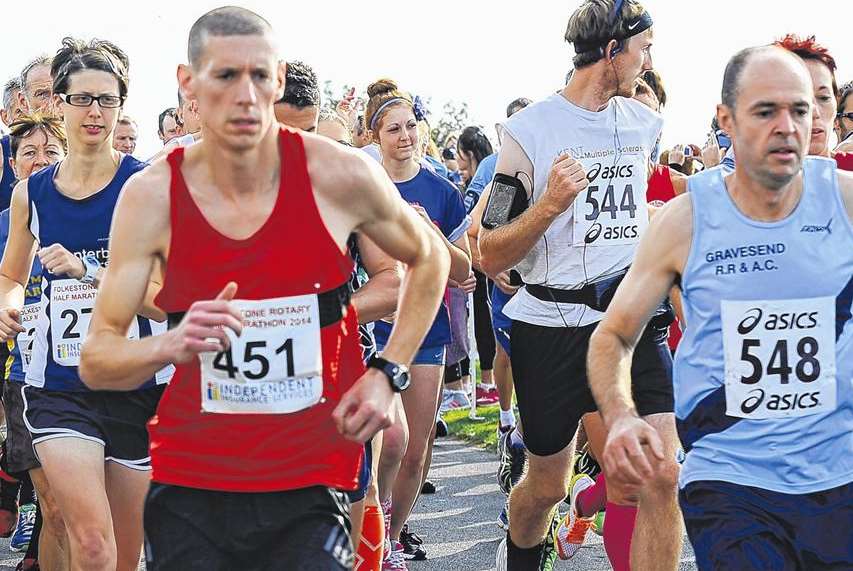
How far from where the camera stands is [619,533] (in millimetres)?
5750

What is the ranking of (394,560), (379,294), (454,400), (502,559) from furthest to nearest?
(454,400) → (394,560) → (502,559) → (379,294)

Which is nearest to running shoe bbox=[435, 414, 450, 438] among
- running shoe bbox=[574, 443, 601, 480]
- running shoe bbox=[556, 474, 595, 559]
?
running shoe bbox=[574, 443, 601, 480]

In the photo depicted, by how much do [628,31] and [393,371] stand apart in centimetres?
262

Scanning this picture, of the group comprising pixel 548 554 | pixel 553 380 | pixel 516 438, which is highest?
pixel 553 380

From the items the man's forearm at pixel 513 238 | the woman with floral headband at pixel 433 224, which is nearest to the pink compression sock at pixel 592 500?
the woman with floral headband at pixel 433 224

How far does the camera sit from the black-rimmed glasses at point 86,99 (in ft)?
18.7

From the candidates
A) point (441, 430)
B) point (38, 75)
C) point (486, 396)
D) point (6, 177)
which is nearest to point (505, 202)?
point (6, 177)

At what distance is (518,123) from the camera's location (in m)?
5.82

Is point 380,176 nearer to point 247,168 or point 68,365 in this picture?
point 247,168

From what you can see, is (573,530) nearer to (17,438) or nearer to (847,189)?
(17,438)

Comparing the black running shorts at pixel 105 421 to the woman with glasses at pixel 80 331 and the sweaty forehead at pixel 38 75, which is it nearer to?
the woman with glasses at pixel 80 331

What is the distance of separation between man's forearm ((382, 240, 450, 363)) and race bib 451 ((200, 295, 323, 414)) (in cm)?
29

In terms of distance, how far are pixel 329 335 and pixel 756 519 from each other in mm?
1301

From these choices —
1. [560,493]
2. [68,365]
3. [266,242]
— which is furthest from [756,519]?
[68,365]
